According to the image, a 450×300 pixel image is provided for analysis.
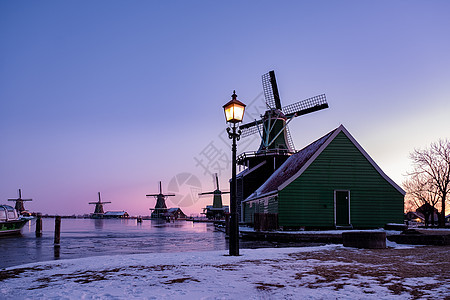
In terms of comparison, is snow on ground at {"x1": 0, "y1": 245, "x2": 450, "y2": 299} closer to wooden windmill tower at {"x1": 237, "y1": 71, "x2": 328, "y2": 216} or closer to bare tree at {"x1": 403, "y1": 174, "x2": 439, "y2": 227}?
wooden windmill tower at {"x1": 237, "y1": 71, "x2": 328, "y2": 216}

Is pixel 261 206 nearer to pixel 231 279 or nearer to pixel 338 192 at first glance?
pixel 338 192

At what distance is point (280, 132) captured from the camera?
38156 millimetres

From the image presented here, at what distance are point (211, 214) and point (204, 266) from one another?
10471 cm

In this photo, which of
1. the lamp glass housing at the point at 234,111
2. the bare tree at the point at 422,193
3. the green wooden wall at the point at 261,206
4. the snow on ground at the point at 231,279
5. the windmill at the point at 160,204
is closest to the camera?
the snow on ground at the point at 231,279

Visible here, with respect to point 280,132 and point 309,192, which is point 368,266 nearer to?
point 309,192

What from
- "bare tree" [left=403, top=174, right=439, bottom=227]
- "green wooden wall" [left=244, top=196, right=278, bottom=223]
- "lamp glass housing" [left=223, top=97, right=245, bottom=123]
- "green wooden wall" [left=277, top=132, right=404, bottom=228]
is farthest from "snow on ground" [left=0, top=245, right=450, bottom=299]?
"bare tree" [left=403, top=174, right=439, bottom=227]

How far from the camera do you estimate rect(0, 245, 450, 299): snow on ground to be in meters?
5.83

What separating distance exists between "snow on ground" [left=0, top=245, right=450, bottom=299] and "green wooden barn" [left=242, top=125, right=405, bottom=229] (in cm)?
1279

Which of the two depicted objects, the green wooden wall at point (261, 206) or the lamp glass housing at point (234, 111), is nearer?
the lamp glass housing at point (234, 111)

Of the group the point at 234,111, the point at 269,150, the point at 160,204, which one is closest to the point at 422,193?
the point at 269,150

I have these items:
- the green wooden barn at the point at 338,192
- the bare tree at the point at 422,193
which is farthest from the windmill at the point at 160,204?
the green wooden barn at the point at 338,192

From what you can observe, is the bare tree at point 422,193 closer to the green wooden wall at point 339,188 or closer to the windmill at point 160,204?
the green wooden wall at point 339,188

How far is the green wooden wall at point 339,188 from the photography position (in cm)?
2281

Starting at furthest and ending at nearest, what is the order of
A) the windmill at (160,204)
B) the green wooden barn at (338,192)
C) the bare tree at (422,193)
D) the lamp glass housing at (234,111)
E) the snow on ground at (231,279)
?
the windmill at (160,204), the bare tree at (422,193), the green wooden barn at (338,192), the lamp glass housing at (234,111), the snow on ground at (231,279)
